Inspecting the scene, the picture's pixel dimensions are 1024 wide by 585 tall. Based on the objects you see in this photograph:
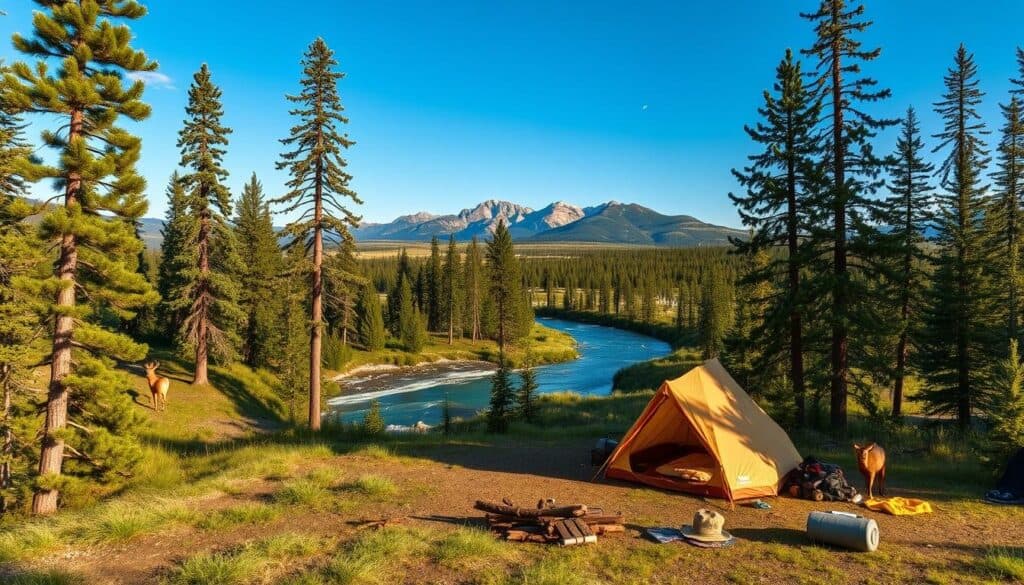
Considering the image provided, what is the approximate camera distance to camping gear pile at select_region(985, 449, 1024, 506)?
10594 millimetres

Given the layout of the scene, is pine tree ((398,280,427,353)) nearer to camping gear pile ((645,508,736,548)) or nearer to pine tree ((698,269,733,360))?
pine tree ((698,269,733,360))

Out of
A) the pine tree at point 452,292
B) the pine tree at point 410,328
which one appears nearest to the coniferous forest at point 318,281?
the pine tree at point 410,328

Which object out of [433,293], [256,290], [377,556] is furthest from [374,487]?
[433,293]

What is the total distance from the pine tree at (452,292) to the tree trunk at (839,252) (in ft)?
170

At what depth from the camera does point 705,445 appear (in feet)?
37.3

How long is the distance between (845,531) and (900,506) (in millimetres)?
2892

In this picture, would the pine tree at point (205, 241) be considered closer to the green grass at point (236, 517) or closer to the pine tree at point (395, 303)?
the green grass at point (236, 517)

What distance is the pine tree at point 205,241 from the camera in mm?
28172

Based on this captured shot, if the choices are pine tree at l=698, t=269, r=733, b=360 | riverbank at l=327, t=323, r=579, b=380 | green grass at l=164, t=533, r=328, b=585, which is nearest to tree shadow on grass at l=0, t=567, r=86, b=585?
green grass at l=164, t=533, r=328, b=585

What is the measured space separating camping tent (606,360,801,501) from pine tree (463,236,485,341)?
5609 centimetres

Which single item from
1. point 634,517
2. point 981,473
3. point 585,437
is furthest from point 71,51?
point 981,473

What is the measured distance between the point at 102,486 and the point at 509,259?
49624 millimetres

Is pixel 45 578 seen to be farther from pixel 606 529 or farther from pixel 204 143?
pixel 204 143

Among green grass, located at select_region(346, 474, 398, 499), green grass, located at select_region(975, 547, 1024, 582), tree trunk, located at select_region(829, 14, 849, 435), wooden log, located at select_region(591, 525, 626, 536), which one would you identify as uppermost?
tree trunk, located at select_region(829, 14, 849, 435)
